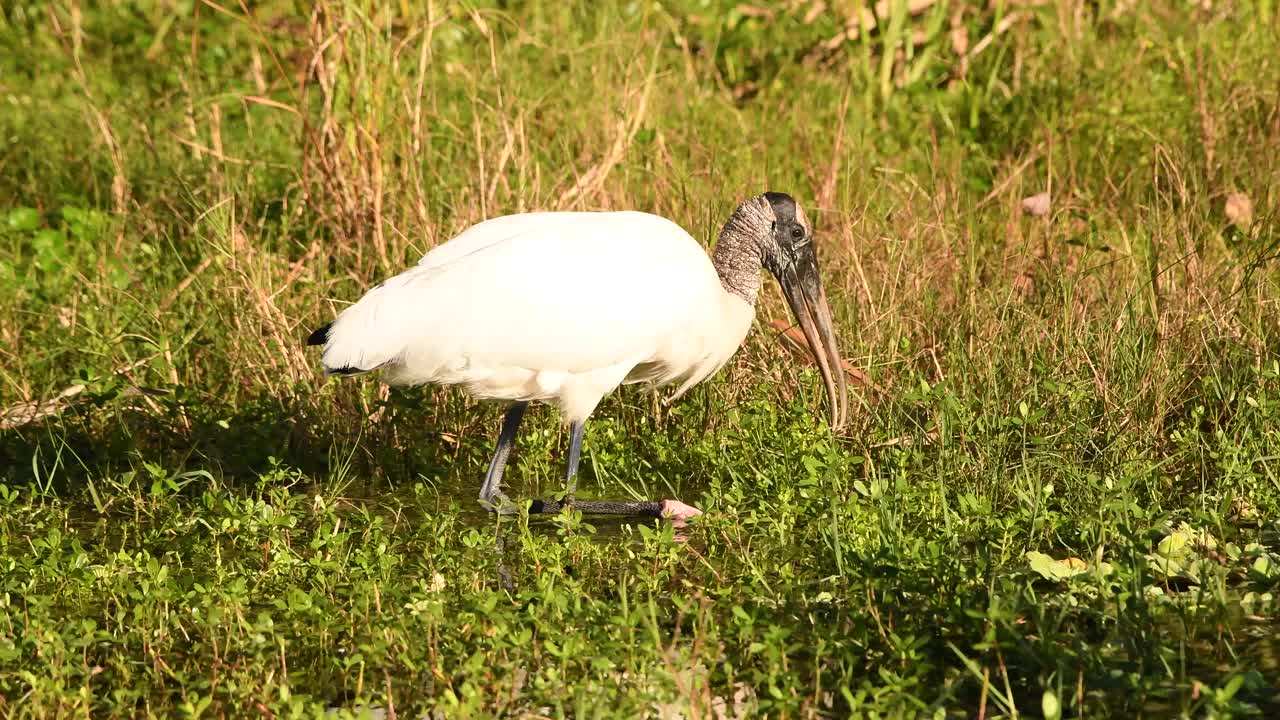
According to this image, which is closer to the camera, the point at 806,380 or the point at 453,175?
the point at 806,380

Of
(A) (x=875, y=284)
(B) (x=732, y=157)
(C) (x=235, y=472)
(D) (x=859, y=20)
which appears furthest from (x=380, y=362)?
(D) (x=859, y=20)

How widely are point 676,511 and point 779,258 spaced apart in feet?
2.85

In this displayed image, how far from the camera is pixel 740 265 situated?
486cm

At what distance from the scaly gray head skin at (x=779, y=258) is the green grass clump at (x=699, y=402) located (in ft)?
0.81

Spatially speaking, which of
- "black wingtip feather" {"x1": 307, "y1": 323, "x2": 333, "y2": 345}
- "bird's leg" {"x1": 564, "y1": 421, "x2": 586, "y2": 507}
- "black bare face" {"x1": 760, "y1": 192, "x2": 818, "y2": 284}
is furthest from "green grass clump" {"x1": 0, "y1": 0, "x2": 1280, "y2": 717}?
"black wingtip feather" {"x1": 307, "y1": 323, "x2": 333, "y2": 345}

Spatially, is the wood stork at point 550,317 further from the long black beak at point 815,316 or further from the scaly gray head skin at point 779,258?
the scaly gray head skin at point 779,258

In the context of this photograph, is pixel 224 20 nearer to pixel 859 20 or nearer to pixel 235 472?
pixel 859 20

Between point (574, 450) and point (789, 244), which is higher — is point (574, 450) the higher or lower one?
the lower one

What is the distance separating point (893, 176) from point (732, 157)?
670 millimetres

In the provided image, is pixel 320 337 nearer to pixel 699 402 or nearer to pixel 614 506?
pixel 614 506

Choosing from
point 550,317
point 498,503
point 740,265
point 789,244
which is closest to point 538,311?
point 550,317

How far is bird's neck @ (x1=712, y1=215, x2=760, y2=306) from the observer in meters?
4.84

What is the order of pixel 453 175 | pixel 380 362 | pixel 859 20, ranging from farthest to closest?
pixel 859 20, pixel 453 175, pixel 380 362

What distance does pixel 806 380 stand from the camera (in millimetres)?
4770
